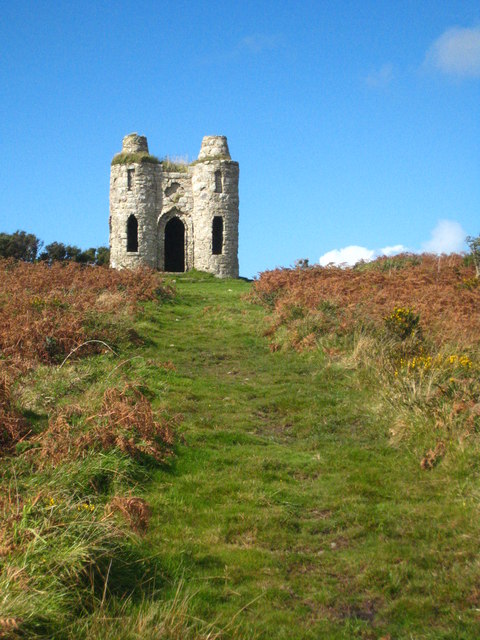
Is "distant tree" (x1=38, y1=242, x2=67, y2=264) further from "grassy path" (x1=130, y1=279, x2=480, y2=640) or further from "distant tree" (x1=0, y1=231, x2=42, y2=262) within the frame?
"grassy path" (x1=130, y1=279, x2=480, y2=640)

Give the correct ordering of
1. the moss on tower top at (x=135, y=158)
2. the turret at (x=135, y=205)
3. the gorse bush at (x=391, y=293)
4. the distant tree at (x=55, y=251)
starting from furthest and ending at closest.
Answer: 1. the distant tree at (x=55, y=251)
2. the turret at (x=135, y=205)
3. the moss on tower top at (x=135, y=158)
4. the gorse bush at (x=391, y=293)

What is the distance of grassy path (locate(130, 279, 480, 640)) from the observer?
5.83 metres

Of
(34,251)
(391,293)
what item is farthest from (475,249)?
(34,251)

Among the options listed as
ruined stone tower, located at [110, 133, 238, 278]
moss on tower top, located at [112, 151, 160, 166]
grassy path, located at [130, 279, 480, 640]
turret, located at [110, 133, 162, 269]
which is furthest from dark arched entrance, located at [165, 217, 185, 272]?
grassy path, located at [130, 279, 480, 640]

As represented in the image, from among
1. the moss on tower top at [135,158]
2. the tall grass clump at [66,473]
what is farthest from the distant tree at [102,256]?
the tall grass clump at [66,473]

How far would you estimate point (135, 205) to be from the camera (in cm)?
3484

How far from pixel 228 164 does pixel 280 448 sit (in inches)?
1040

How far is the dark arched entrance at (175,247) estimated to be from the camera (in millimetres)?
39031

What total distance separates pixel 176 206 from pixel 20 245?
13711 mm

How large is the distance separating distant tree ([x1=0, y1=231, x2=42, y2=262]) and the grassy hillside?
30.5m

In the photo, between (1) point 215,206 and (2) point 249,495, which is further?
(1) point 215,206

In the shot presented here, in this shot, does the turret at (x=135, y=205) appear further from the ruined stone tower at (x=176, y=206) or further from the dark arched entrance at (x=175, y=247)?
the dark arched entrance at (x=175, y=247)

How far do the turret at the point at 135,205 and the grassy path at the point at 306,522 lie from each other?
22.5m

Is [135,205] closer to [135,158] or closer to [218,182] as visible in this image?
[135,158]
